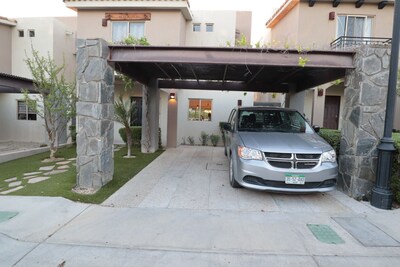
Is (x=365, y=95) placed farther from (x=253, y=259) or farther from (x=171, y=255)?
(x=171, y=255)

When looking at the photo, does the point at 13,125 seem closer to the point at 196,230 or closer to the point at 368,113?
the point at 196,230

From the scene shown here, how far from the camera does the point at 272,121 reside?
6.07 meters

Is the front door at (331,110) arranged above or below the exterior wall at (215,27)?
below

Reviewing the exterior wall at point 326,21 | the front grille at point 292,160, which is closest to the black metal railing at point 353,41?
the exterior wall at point 326,21

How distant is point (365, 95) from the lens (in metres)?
4.89

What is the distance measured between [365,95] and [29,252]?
5888 mm

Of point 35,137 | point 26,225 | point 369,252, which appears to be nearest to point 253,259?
point 369,252

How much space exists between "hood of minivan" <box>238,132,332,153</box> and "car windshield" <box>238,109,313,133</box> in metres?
0.33

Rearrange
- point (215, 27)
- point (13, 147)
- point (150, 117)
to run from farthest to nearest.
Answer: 1. point (215, 27)
2. point (13, 147)
3. point (150, 117)

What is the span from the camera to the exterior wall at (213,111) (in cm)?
1289

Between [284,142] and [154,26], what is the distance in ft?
30.6

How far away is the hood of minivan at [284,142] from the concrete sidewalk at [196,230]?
3.38 feet

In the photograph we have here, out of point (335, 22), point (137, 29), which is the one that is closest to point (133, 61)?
point (137, 29)

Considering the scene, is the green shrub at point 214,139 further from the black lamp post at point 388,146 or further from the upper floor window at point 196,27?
the black lamp post at point 388,146
